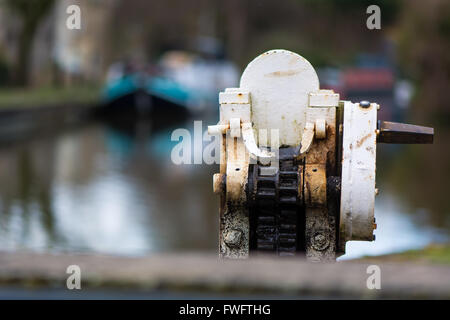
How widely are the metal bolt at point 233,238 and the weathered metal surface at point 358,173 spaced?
0.29 m

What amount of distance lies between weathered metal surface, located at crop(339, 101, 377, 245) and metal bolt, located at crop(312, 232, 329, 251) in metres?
0.05

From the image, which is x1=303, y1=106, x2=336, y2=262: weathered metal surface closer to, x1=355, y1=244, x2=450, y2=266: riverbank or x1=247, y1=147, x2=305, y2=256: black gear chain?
x1=247, y1=147, x2=305, y2=256: black gear chain

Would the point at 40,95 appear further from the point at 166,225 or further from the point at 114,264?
the point at 114,264

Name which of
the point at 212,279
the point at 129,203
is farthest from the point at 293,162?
the point at 129,203

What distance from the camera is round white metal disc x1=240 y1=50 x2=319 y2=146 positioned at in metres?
2.44

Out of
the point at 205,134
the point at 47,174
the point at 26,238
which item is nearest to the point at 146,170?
the point at 47,174

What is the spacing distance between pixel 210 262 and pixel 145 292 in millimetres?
1063

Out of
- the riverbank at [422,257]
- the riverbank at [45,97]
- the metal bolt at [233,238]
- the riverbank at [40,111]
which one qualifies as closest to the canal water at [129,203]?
the riverbank at [422,257]

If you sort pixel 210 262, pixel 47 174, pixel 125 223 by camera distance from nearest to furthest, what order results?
1. pixel 210 262
2. pixel 125 223
3. pixel 47 174

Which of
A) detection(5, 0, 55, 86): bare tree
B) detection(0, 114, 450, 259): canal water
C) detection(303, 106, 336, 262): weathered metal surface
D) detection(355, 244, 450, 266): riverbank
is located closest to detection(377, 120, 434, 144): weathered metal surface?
detection(303, 106, 336, 262): weathered metal surface

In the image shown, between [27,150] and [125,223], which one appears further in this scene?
[27,150]

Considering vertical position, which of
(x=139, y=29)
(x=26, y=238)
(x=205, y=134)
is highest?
(x=139, y=29)

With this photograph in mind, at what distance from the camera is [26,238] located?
14.4 m

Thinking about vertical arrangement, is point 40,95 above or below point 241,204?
above
